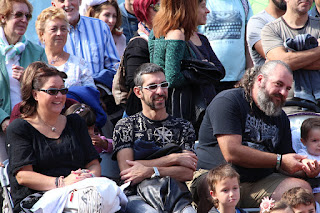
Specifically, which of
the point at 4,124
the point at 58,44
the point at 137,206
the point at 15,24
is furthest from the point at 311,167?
the point at 15,24

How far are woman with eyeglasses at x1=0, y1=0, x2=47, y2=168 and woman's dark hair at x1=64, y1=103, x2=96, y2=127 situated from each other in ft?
1.80

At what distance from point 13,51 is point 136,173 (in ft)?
6.22

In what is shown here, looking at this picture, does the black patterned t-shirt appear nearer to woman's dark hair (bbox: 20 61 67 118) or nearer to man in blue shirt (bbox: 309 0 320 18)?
woman's dark hair (bbox: 20 61 67 118)

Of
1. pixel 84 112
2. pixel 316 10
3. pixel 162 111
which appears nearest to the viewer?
pixel 162 111

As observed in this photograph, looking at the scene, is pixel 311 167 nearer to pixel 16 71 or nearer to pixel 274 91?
pixel 274 91

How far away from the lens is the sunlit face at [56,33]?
6.50 meters

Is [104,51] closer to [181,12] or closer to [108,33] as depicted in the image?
[108,33]

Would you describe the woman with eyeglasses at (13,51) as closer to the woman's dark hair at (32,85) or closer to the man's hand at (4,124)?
the man's hand at (4,124)

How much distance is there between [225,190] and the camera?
16.3 feet

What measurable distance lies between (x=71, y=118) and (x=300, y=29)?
280 centimetres

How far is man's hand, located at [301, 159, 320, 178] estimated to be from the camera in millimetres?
5461

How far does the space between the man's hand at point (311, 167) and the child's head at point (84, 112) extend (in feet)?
6.18

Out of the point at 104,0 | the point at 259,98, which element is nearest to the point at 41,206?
the point at 259,98

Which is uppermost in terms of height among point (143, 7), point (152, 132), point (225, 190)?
point (143, 7)
